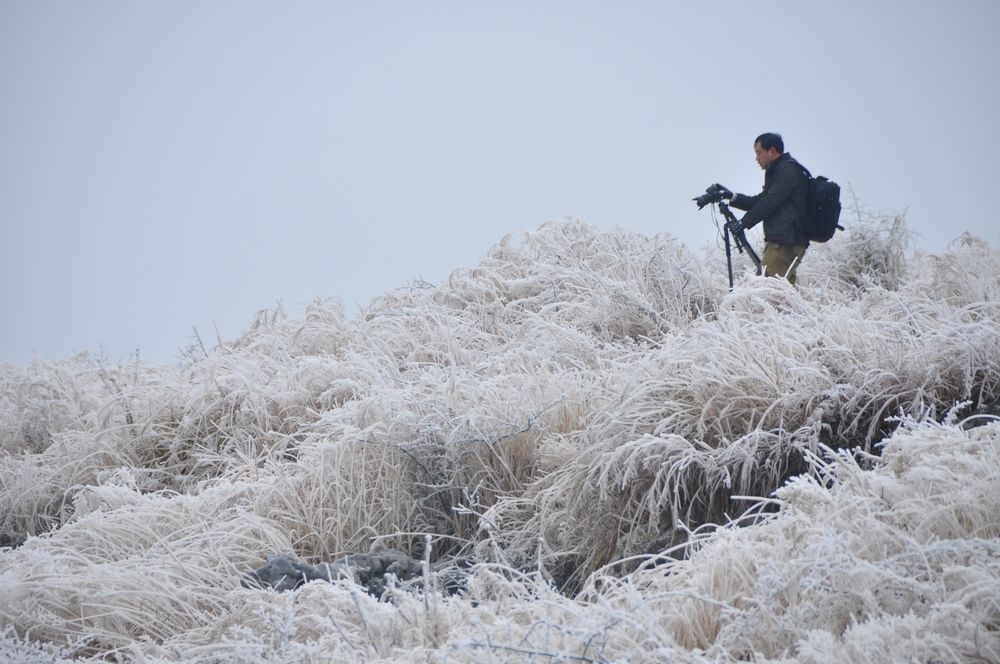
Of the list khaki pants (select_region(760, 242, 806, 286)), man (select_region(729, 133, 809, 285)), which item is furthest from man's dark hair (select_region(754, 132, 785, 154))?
khaki pants (select_region(760, 242, 806, 286))

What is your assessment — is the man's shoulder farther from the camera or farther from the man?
the camera

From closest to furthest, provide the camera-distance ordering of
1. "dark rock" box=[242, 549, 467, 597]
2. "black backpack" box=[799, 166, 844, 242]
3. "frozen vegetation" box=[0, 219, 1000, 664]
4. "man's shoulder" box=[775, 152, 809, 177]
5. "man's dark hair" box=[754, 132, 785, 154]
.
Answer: "frozen vegetation" box=[0, 219, 1000, 664], "dark rock" box=[242, 549, 467, 597], "black backpack" box=[799, 166, 844, 242], "man's shoulder" box=[775, 152, 809, 177], "man's dark hair" box=[754, 132, 785, 154]

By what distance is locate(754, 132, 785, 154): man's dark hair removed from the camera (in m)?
7.75

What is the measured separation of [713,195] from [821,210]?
87cm

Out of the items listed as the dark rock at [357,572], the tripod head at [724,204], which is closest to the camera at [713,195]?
the tripod head at [724,204]

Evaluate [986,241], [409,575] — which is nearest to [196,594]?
[409,575]

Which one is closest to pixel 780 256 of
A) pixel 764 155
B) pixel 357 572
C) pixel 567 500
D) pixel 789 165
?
pixel 789 165

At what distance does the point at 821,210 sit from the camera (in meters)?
7.58

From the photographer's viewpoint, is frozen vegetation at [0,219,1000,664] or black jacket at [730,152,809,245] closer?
frozen vegetation at [0,219,1000,664]

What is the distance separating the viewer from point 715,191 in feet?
25.6

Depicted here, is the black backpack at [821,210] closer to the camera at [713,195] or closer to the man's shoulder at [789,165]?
the man's shoulder at [789,165]

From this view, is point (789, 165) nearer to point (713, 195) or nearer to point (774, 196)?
point (774, 196)

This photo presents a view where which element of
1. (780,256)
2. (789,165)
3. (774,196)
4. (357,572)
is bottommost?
(357,572)

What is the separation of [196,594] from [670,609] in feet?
6.91
